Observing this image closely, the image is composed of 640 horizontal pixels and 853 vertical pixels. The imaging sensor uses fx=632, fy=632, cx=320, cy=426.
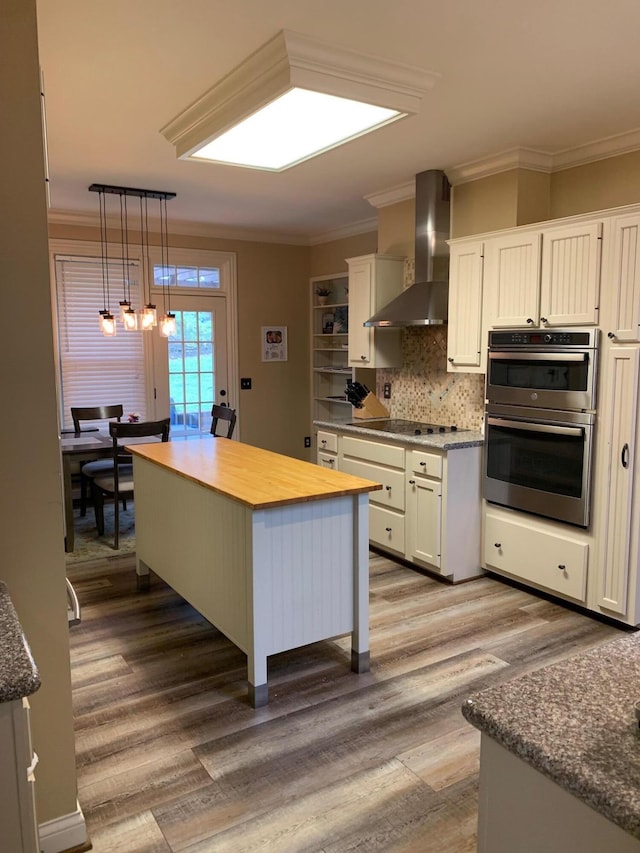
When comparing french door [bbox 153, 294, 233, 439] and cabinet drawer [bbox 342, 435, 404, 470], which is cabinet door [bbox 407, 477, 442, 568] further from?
french door [bbox 153, 294, 233, 439]

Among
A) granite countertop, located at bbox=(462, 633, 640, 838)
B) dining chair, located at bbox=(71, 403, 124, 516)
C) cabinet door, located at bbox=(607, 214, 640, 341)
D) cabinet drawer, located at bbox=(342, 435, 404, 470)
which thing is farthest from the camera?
dining chair, located at bbox=(71, 403, 124, 516)

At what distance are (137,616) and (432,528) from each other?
1.83m

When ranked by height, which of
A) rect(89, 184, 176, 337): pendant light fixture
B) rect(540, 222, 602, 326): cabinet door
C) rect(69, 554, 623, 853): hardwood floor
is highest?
rect(89, 184, 176, 337): pendant light fixture

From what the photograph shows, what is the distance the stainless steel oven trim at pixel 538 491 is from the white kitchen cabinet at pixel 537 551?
0.25ft

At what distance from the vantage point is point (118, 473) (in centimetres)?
484

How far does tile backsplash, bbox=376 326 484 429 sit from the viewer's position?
4406 millimetres

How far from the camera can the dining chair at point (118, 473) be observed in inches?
179

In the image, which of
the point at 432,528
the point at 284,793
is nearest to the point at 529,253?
the point at 432,528

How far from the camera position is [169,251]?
626 centimetres

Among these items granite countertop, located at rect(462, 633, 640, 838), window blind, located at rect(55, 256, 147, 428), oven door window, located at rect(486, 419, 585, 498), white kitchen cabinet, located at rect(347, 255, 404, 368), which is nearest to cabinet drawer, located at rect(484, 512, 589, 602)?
oven door window, located at rect(486, 419, 585, 498)

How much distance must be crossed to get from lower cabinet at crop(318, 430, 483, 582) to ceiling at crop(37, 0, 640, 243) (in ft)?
6.11

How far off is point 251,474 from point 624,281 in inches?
81.2

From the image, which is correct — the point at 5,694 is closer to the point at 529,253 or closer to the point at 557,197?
the point at 529,253

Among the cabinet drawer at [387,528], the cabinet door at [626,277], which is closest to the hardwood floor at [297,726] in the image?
the cabinet drawer at [387,528]
